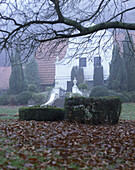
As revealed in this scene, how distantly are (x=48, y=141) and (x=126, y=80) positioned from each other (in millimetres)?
22719

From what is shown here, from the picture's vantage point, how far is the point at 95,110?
1016 centimetres

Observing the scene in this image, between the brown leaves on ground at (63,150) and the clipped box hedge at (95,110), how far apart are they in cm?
256

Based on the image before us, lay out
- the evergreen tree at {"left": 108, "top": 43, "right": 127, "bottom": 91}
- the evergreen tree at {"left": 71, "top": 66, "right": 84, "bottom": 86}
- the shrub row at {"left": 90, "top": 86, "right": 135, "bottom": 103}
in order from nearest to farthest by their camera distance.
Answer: the shrub row at {"left": 90, "top": 86, "right": 135, "bottom": 103} → the evergreen tree at {"left": 108, "top": 43, "right": 127, "bottom": 91} → the evergreen tree at {"left": 71, "top": 66, "right": 84, "bottom": 86}

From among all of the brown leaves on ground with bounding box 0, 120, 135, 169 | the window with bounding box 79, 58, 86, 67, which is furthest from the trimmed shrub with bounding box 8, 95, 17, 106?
the brown leaves on ground with bounding box 0, 120, 135, 169

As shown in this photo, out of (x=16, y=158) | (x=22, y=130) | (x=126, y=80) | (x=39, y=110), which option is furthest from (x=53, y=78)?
(x=16, y=158)

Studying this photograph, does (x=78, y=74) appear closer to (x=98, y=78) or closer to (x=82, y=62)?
(x=82, y=62)

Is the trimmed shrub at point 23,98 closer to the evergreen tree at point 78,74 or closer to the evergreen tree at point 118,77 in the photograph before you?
the evergreen tree at point 78,74

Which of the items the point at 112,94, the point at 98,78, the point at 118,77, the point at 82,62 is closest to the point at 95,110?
the point at 112,94

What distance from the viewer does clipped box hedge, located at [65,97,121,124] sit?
10.1m

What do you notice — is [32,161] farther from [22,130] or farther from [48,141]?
[22,130]

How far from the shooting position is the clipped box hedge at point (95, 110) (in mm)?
10133

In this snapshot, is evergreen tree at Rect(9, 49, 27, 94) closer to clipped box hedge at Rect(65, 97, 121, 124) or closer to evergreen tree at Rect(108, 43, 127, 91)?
evergreen tree at Rect(108, 43, 127, 91)

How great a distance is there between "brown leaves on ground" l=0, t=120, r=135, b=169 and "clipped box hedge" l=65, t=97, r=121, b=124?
2560 millimetres

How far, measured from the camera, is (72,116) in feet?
33.5
